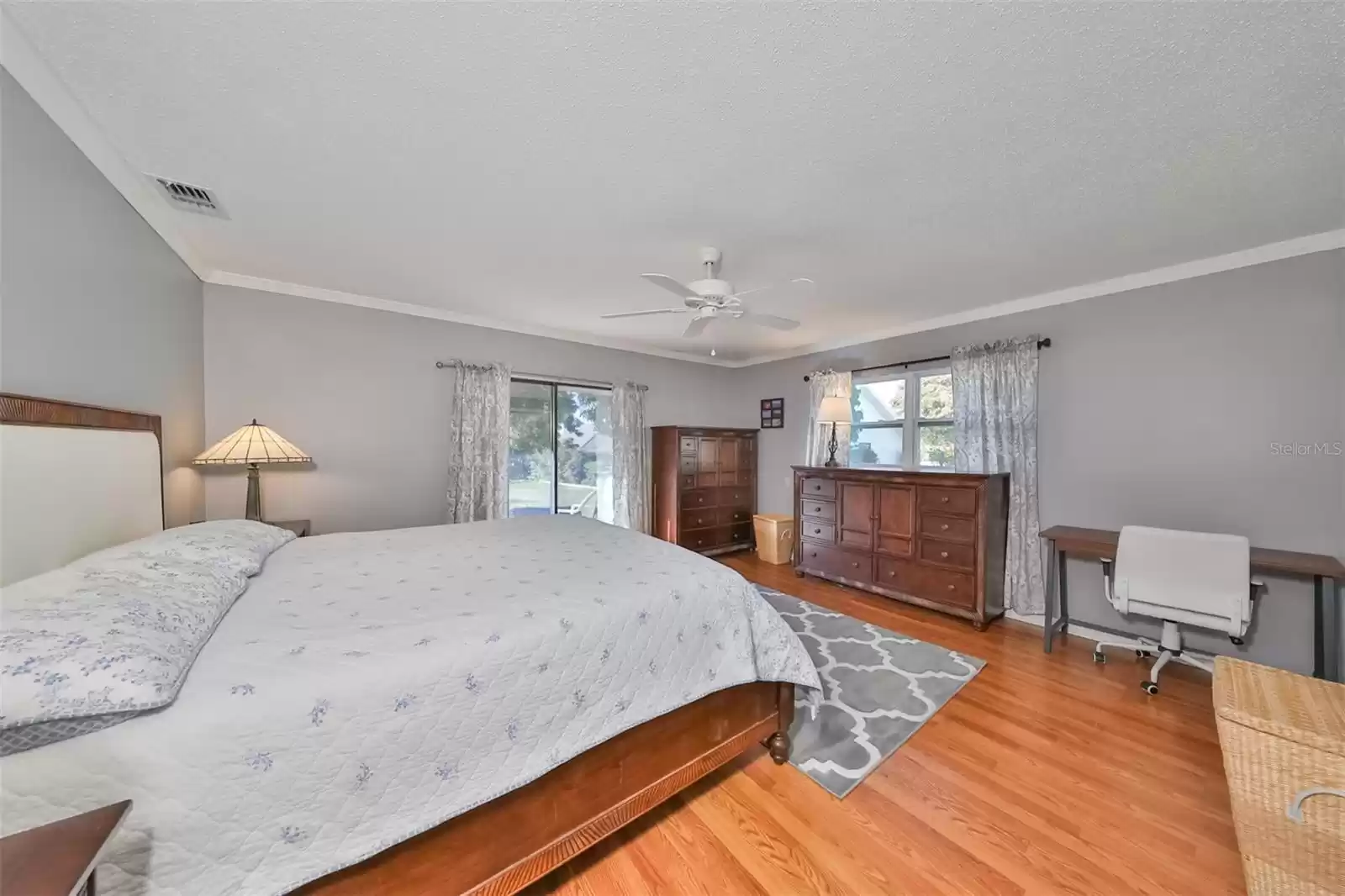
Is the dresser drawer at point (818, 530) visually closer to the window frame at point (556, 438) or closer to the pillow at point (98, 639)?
the window frame at point (556, 438)

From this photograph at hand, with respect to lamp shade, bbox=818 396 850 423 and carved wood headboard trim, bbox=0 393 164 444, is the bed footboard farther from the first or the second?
lamp shade, bbox=818 396 850 423

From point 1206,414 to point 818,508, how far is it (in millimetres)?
2454

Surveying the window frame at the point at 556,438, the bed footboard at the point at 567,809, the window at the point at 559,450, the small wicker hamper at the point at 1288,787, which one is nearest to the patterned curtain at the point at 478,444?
the window at the point at 559,450

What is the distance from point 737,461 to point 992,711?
10.7 ft

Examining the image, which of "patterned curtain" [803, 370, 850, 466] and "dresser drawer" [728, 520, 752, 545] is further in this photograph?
"dresser drawer" [728, 520, 752, 545]

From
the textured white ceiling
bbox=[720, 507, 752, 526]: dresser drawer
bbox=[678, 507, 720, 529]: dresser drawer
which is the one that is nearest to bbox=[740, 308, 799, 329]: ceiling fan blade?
the textured white ceiling

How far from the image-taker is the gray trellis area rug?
72.7 inches

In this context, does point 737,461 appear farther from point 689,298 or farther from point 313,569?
point 313,569

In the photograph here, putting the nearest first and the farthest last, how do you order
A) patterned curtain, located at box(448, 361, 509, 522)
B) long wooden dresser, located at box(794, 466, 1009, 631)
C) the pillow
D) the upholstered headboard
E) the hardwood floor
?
the pillow, the upholstered headboard, the hardwood floor, long wooden dresser, located at box(794, 466, 1009, 631), patterned curtain, located at box(448, 361, 509, 522)

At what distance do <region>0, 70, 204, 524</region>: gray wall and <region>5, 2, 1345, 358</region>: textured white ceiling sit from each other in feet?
0.69

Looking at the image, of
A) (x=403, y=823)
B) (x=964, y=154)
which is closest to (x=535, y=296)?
(x=964, y=154)

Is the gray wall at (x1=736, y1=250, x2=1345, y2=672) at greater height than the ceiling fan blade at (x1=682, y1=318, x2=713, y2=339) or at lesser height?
lesser

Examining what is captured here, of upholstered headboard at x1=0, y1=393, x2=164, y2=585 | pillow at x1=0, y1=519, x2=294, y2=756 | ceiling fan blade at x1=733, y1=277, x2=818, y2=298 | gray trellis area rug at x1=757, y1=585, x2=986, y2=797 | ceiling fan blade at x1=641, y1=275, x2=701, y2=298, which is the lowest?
gray trellis area rug at x1=757, y1=585, x2=986, y2=797

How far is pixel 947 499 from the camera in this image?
10.7 ft
